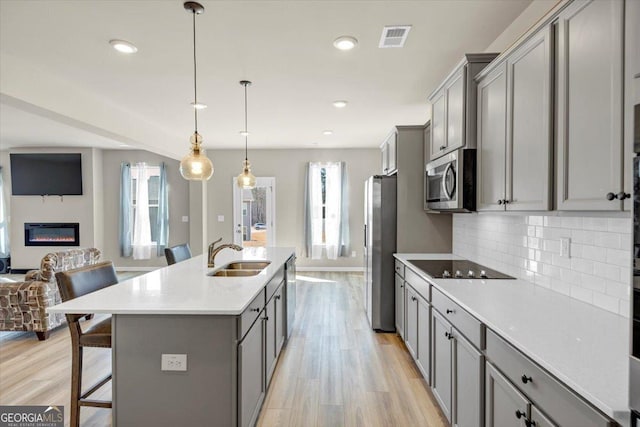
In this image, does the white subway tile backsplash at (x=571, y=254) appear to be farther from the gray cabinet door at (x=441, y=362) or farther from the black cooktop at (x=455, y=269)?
the gray cabinet door at (x=441, y=362)

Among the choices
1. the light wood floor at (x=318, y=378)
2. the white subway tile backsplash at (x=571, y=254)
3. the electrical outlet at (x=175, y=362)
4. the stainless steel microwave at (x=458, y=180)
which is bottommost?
the light wood floor at (x=318, y=378)

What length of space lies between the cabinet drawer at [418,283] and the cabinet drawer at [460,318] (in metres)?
0.13

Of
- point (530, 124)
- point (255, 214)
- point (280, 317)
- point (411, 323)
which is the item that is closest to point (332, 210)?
point (255, 214)

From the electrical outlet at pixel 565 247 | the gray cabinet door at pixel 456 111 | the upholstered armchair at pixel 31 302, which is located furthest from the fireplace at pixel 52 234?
the electrical outlet at pixel 565 247

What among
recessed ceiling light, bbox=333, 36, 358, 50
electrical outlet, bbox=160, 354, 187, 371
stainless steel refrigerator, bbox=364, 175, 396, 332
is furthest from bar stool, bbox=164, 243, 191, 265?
recessed ceiling light, bbox=333, 36, 358, 50

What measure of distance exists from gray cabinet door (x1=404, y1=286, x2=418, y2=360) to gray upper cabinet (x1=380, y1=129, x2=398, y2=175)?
1.46 metres

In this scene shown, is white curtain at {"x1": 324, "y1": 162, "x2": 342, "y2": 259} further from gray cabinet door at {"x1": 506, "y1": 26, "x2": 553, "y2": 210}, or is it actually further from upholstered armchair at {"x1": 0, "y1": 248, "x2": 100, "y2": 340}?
gray cabinet door at {"x1": 506, "y1": 26, "x2": 553, "y2": 210}

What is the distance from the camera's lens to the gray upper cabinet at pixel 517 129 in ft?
5.36

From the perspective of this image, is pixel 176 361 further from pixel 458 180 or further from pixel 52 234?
pixel 52 234

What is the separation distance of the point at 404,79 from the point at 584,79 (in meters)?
2.23

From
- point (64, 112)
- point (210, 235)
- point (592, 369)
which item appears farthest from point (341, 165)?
point (592, 369)

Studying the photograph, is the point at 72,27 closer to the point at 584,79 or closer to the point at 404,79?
the point at 404,79

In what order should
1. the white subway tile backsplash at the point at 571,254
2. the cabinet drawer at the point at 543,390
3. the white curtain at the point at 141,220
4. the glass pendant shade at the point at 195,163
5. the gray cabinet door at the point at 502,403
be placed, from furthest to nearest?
the white curtain at the point at 141,220
the glass pendant shade at the point at 195,163
the white subway tile backsplash at the point at 571,254
the gray cabinet door at the point at 502,403
the cabinet drawer at the point at 543,390

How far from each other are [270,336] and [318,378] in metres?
0.61
